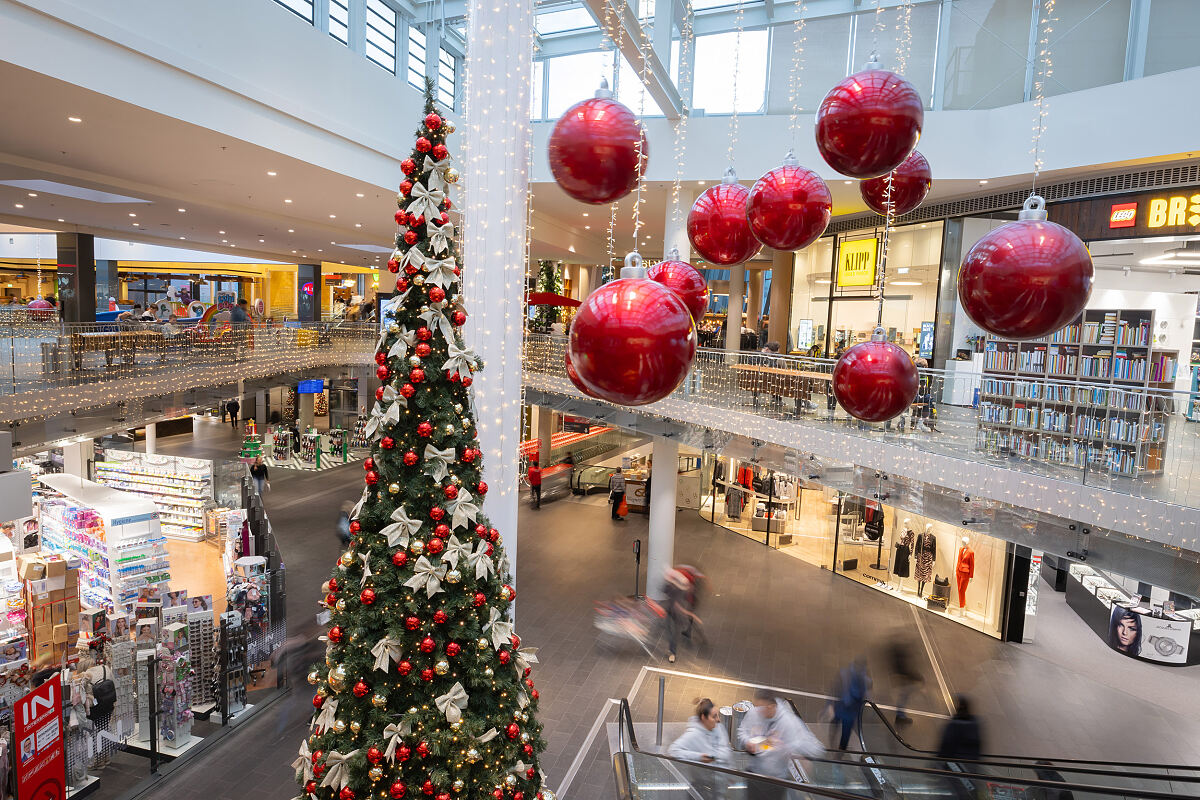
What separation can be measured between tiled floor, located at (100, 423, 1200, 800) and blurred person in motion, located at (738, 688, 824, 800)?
1877 millimetres

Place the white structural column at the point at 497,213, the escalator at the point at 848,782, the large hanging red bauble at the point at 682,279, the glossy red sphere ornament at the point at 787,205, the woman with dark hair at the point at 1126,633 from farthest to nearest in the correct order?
the woman with dark hair at the point at 1126,633 → the escalator at the point at 848,782 → the white structural column at the point at 497,213 → the large hanging red bauble at the point at 682,279 → the glossy red sphere ornament at the point at 787,205

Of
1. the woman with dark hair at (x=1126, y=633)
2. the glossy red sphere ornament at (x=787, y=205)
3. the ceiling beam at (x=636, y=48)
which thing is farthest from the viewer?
the woman with dark hair at (x=1126, y=633)

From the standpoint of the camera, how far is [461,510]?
3.47m

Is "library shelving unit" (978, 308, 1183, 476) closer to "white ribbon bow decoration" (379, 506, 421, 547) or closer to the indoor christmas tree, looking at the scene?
the indoor christmas tree

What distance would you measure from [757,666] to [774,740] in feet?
13.9

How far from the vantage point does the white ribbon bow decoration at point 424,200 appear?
3.43 m

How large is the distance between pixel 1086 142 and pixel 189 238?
23.6 m

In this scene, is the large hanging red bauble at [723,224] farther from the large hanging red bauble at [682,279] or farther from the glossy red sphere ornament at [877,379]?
the glossy red sphere ornament at [877,379]

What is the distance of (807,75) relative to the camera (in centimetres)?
1152

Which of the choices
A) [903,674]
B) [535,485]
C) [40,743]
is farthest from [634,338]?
[535,485]

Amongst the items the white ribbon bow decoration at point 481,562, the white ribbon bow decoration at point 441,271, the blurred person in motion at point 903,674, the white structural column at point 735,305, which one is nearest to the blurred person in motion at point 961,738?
the blurred person in motion at point 903,674

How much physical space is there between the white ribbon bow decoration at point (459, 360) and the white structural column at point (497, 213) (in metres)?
0.65

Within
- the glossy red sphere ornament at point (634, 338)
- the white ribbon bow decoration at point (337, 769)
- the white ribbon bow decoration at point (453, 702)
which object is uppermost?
the glossy red sphere ornament at point (634, 338)

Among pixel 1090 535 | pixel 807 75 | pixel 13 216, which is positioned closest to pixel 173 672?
pixel 1090 535
